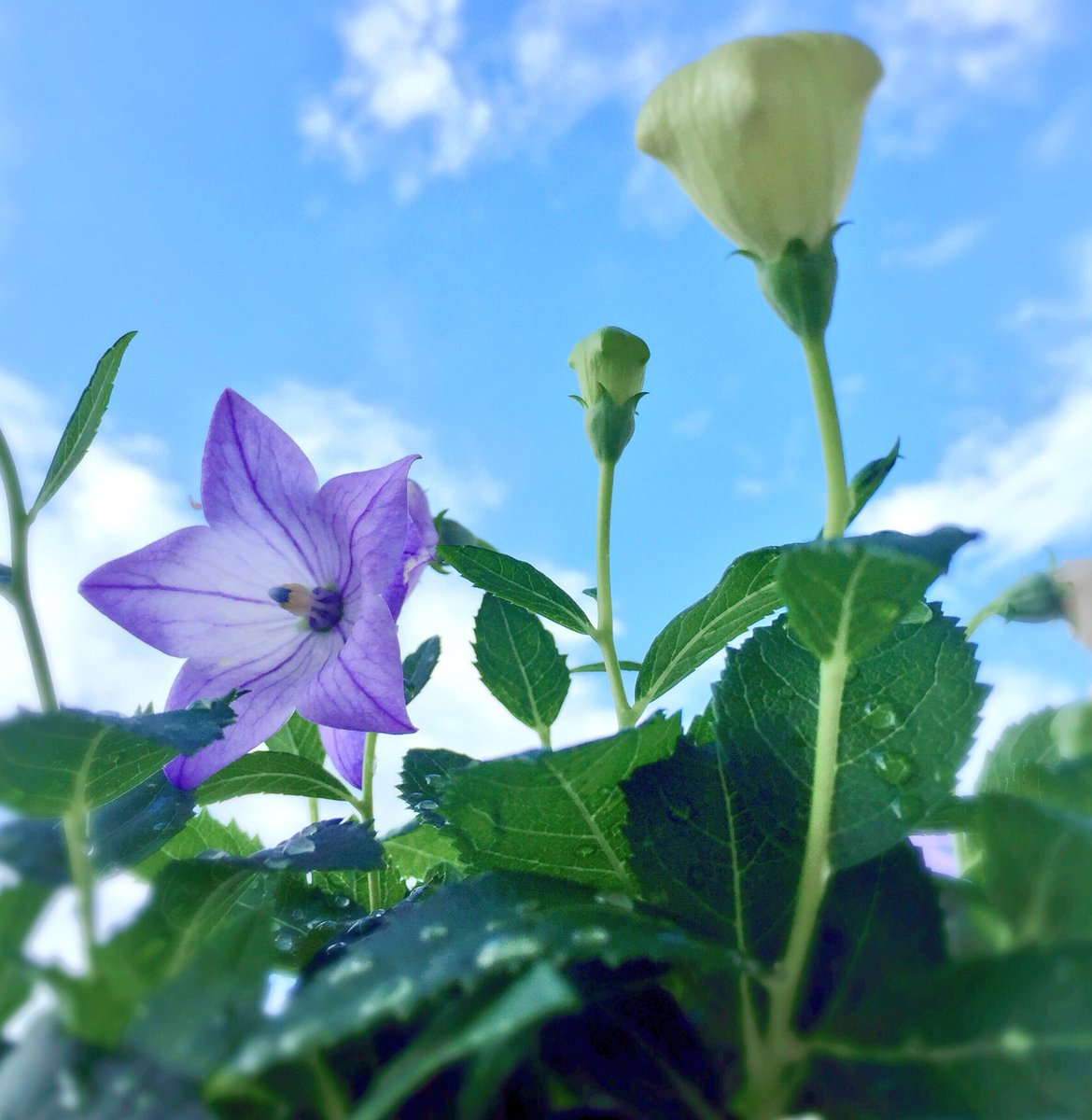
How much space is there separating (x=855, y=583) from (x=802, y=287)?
16cm

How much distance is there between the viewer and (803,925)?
1.18 ft

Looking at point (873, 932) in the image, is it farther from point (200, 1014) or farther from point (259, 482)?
point (259, 482)

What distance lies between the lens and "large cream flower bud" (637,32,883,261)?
1.38 ft

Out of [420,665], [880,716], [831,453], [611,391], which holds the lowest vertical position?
[880,716]

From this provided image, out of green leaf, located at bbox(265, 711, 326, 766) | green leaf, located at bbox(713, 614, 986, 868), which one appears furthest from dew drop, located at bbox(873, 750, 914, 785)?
green leaf, located at bbox(265, 711, 326, 766)

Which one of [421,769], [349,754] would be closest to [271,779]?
[349,754]

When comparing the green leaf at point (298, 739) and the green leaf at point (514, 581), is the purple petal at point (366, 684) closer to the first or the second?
the green leaf at point (514, 581)

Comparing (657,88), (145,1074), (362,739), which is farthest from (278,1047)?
(362,739)

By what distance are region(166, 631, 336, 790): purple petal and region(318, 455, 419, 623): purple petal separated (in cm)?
4

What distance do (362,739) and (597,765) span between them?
0.40 metres

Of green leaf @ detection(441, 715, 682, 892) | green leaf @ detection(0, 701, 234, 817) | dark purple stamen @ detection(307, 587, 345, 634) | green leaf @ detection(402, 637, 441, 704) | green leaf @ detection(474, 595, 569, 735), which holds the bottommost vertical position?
green leaf @ detection(441, 715, 682, 892)

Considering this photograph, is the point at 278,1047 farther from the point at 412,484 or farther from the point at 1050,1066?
the point at 412,484

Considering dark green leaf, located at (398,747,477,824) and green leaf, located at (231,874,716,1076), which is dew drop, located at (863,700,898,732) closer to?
green leaf, located at (231,874,716,1076)

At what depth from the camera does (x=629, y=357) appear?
775mm
